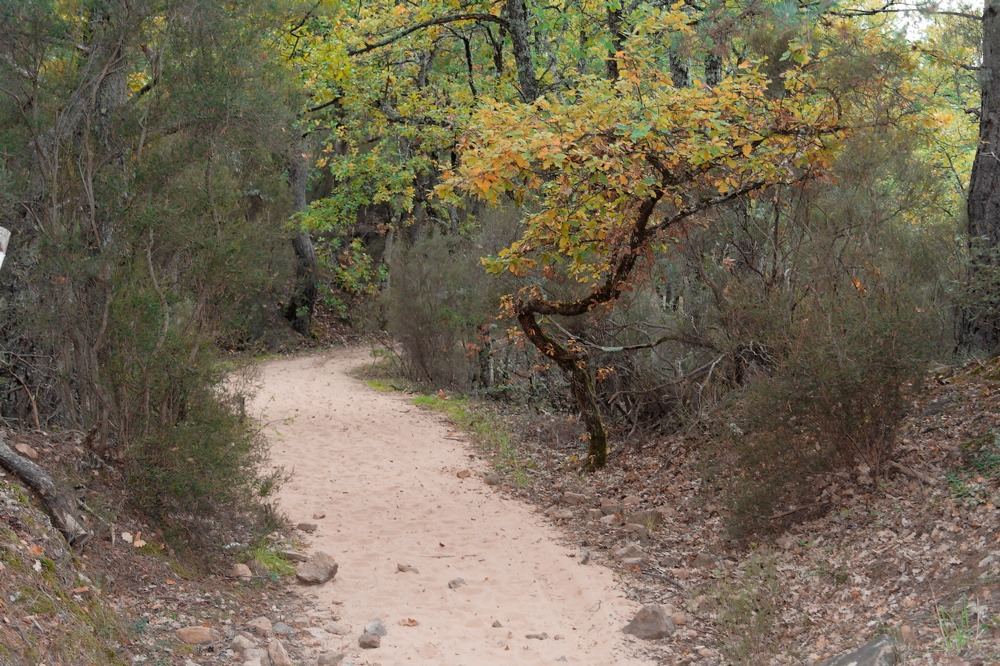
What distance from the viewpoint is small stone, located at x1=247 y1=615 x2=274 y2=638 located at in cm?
595

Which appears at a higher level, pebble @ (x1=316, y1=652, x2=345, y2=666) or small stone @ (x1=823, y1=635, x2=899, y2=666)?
small stone @ (x1=823, y1=635, x2=899, y2=666)

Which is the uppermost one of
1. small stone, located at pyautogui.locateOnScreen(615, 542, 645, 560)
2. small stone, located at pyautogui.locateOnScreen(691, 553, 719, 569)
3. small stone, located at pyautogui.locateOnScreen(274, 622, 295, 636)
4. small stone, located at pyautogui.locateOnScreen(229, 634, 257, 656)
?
small stone, located at pyautogui.locateOnScreen(229, 634, 257, 656)

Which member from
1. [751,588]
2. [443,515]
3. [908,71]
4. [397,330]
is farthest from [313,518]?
[397,330]

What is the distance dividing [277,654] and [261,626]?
1.69 ft

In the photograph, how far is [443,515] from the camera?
9.51 meters

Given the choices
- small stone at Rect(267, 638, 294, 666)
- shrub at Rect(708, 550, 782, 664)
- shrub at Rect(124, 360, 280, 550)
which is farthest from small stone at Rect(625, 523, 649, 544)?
small stone at Rect(267, 638, 294, 666)

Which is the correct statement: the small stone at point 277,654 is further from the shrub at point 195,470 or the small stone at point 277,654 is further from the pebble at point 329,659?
the shrub at point 195,470

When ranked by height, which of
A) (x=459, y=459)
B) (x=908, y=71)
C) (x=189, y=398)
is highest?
(x=908, y=71)

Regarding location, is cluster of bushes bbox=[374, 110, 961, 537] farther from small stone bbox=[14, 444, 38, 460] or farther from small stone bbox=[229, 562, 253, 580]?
small stone bbox=[14, 444, 38, 460]

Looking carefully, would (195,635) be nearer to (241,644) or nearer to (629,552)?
(241,644)

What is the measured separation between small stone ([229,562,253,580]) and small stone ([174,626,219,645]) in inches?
44.5

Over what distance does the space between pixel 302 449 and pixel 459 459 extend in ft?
6.38

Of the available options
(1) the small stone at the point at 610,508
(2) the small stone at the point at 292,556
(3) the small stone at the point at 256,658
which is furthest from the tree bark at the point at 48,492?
(1) the small stone at the point at 610,508

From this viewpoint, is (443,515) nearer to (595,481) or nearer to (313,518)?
(313,518)
